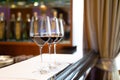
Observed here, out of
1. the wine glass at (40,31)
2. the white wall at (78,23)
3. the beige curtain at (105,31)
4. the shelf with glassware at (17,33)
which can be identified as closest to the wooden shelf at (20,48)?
the shelf with glassware at (17,33)

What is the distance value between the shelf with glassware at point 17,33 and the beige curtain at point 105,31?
390 millimetres

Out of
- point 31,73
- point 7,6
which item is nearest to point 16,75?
point 31,73

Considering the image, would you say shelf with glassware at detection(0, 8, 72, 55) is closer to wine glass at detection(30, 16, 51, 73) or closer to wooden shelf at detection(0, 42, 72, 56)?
wooden shelf at detection(0, 42, 72, 56)

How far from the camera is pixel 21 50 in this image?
97.7 inches

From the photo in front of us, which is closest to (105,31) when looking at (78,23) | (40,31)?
(78,23)

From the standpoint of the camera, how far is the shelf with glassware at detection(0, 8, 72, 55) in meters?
2.47

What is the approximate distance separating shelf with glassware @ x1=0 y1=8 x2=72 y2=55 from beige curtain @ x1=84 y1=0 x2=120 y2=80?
1.28ft

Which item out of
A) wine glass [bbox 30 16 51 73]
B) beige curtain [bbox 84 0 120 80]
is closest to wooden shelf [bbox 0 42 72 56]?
beige curtain [bbox 84 0 120 80]

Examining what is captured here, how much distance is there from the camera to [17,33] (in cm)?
259

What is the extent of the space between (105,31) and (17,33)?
3.36 ft

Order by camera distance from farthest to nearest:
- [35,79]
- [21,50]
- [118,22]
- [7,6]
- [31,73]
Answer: [7,6]
[21,50]
[118,22]
[31,73]
[35,79]

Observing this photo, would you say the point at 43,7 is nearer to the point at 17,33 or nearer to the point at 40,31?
the point at 17,33

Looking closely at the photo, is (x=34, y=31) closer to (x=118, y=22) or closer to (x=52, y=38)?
(x=52, y=38)

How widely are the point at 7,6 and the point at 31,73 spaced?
1.80 meters
